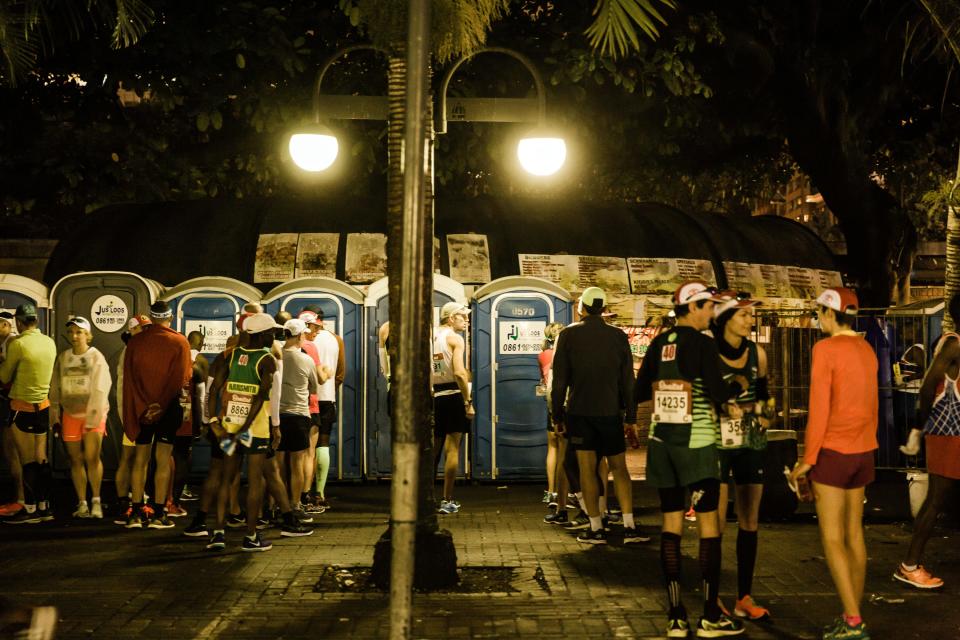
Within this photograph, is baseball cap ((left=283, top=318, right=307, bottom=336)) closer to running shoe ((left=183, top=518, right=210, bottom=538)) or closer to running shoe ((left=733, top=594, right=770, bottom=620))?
Answer: running shoe ((left=183, top=518, right=210, bottom=538))

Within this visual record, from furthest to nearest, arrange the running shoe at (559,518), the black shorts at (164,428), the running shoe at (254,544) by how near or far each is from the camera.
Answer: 1. the running shoe at (559,518)
2. the black shorts at (164,428)
3. the running shoe at (254,544)

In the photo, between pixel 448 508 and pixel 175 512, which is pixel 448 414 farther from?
pixel 175 512

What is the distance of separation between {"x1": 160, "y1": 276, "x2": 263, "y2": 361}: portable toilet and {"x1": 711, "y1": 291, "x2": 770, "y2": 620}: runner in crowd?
791cm

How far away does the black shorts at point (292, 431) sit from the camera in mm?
9656

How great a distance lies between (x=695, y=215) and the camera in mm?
19891

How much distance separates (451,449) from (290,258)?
7671mm

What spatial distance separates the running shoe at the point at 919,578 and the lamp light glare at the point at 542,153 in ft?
14.6

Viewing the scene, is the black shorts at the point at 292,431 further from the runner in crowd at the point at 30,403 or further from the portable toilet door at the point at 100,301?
the portable toilet door at the point at 100,301

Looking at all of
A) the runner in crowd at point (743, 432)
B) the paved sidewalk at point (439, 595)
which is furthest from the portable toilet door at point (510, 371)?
the runner in crowd at point (743, 432)

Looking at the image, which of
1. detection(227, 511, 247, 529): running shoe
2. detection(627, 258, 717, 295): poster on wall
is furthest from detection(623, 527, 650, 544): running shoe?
detection(627, 258, 717, 295): poster on wall

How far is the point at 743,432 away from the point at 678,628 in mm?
1180

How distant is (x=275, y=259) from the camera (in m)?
17.8

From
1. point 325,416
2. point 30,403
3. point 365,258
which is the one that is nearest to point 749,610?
point 325,416

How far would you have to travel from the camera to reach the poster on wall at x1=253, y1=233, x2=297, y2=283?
58.1 ft
